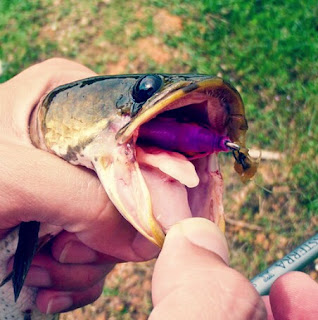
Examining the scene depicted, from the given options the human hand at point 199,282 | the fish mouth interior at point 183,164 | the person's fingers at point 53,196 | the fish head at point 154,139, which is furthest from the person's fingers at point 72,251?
the human hand at point 199,282

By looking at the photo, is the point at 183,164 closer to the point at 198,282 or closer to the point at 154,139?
the point at 154,139

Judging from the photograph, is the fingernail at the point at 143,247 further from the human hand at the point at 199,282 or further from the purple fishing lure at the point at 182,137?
the human hand at the point at 199,282

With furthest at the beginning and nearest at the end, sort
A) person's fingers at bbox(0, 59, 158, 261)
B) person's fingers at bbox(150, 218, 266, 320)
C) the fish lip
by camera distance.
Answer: person's fingers at bbox(0, 59, 158, 261) → the fish lip → person's fingers at bbox(150, 218, 266, 320)

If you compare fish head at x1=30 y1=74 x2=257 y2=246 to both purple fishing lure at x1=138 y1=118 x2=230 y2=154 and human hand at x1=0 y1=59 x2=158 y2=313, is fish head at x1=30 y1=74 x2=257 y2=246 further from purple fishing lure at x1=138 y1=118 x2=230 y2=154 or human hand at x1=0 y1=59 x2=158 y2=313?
human hand at x1=0 y1=59 x2=158 y2=313

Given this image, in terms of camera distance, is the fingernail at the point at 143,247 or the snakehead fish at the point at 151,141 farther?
the fingernail at the point at 143,247

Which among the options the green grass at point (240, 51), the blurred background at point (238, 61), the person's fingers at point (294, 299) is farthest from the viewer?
the green grass at point (240, 51)

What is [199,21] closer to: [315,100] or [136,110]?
[315,100]

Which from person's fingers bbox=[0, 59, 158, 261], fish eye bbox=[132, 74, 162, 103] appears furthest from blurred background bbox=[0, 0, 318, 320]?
fish eye bbox=[132, 74, 162, 103]
